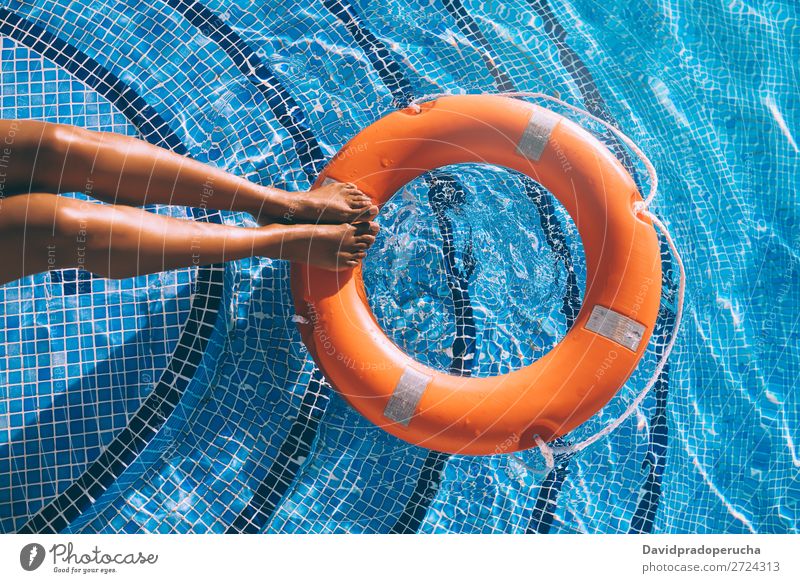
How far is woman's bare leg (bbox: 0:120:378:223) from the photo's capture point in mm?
1858

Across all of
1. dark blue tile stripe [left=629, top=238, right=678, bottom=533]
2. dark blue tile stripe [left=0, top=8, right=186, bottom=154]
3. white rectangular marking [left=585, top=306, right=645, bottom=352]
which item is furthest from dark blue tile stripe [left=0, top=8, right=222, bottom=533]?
dark blue tile stripe [left=629, top=238, right=678, bottom=533]

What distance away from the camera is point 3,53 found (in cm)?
251

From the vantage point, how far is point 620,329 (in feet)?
6.82

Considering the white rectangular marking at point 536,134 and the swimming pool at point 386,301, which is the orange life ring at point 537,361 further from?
the swimming pool at point 386,301

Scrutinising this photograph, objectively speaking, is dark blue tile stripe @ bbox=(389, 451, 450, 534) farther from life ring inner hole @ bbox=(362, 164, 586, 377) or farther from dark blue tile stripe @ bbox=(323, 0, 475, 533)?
life ring inner hole @ bbox=(362, 164, 586, 377)

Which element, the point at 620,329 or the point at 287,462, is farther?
the point at 287,462

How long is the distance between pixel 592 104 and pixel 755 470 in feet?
5.15

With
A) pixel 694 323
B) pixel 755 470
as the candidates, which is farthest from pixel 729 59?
pixel 755 470

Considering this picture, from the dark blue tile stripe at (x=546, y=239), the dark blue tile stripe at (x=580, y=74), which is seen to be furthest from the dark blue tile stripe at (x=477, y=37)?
the dark blue tile stripe at (x=580, y=74)

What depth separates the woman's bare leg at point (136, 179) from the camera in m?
1.86

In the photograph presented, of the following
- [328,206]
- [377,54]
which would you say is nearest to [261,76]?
[377,54]

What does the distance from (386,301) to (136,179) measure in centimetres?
98

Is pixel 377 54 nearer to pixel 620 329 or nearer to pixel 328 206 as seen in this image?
pixel 328 206

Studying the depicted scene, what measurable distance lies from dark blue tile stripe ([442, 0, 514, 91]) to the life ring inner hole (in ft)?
1.33
